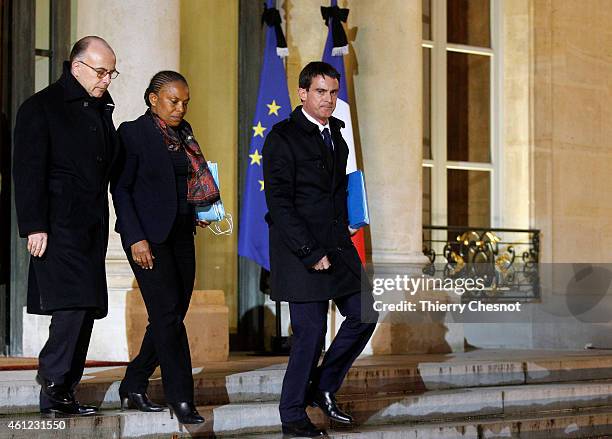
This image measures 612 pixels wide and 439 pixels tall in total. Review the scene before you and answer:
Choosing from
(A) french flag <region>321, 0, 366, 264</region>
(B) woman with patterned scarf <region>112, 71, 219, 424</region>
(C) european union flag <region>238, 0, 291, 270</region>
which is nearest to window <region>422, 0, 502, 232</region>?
(A) french flag <region>321, 0, 366, 264</region>

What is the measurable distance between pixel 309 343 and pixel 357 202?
846mm

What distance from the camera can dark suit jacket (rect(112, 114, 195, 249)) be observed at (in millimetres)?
5992

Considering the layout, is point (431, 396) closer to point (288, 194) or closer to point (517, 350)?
point (288, 194)

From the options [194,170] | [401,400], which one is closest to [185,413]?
[194,170]

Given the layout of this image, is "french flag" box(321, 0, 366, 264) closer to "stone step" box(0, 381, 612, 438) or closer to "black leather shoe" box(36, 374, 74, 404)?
"stone step" box(0, 381, 612, 438)

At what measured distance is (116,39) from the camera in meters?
8.66

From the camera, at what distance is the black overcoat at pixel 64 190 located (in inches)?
222

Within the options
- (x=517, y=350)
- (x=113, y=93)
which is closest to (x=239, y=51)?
(x=113, y=93)

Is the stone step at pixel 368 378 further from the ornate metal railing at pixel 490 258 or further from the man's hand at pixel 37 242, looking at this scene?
the ornate metal railing at pixel 490 258

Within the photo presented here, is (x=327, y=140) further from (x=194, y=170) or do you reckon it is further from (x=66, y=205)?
(x=66, y=205)

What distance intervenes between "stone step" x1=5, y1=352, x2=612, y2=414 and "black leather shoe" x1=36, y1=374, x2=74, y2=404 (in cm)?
49

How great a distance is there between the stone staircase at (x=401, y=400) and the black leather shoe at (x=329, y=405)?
0.34 feet

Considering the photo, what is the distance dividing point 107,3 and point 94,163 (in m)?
3.13

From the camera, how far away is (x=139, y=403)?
624 cm
